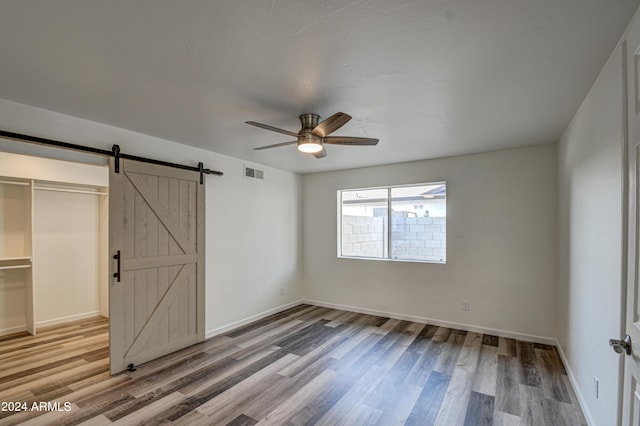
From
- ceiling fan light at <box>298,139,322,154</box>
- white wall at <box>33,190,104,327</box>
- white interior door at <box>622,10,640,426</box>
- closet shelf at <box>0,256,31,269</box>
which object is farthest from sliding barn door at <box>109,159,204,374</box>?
white interior door at <box>622,10,640,426</box>

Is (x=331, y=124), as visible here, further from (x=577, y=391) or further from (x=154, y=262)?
(x=577, y=391)

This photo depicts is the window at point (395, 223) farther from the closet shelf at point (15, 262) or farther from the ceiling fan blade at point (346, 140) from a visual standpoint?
the closet shelf at point (15, 262)

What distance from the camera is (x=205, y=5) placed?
4.69 ft

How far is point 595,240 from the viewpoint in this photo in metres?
2.16

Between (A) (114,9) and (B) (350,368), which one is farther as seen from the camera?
(B) (350,368)

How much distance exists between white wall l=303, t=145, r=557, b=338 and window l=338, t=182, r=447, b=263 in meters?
0.16

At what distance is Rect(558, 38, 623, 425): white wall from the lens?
175 centimetres

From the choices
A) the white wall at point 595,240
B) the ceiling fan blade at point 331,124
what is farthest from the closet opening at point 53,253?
the white wall at point 595,240

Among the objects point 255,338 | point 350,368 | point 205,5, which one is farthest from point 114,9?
point 255,338

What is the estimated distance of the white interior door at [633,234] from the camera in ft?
4.30

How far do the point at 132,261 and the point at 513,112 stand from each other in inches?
163

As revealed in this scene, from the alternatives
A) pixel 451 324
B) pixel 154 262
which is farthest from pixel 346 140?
pixel 451 324

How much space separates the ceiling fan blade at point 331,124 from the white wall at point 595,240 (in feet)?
5.36

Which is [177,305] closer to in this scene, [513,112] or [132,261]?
[132,261]
